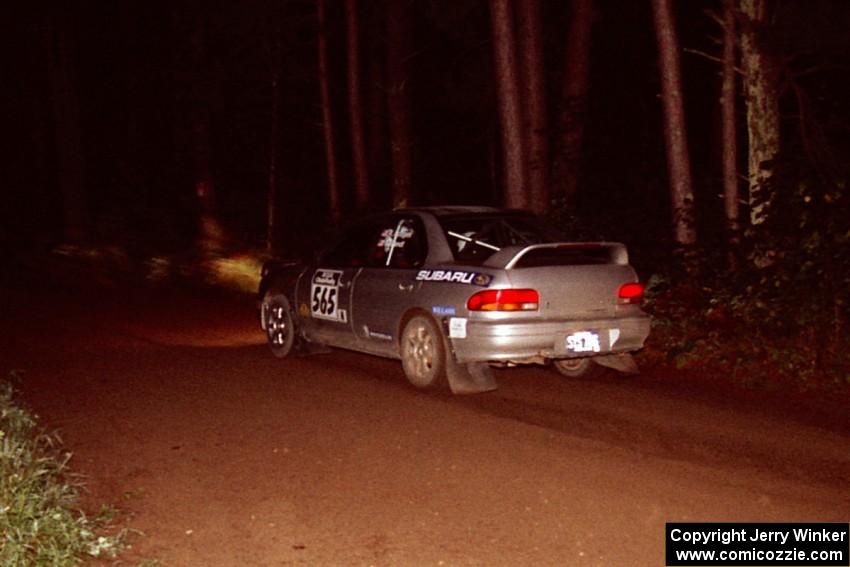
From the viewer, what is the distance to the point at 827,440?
7125 mm

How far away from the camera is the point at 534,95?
1712 cm

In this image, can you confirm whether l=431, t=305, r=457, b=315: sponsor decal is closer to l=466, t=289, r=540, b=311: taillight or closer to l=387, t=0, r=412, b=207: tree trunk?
l=466, t=289, r=540, b=311: taillight

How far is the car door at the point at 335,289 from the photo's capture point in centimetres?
1030

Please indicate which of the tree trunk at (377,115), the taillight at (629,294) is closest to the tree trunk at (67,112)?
the tree trunk at (377,115)

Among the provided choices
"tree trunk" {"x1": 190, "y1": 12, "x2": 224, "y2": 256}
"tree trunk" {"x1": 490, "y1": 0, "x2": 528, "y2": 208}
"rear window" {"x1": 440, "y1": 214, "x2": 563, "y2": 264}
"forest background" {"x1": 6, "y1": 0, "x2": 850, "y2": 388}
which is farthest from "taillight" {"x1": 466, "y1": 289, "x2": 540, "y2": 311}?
"tree trunk" {"x1": 190, "y1": 12, "x2": 224, "y2": 256}

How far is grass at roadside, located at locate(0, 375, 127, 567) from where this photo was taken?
472cm

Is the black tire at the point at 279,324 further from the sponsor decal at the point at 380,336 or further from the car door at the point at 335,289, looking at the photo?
the sponsor decal at the point at 380,336

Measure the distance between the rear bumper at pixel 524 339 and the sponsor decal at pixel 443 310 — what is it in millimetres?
239

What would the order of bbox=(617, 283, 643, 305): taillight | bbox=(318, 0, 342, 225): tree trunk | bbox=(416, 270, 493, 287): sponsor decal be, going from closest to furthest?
bbox=(416, 270, 493, 287): sponsor decal
bbox=(617, 283, 643, 305): taillight
bbox=(318, 0, 342, 225): tree trunk

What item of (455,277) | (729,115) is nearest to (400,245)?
(455,277)

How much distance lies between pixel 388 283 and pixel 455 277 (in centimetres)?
107

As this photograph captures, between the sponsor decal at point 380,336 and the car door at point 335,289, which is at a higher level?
the car door at point 335,289

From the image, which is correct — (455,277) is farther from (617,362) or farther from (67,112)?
(67,112)

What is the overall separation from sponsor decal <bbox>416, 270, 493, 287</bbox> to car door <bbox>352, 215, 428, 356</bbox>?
0.12 metres
